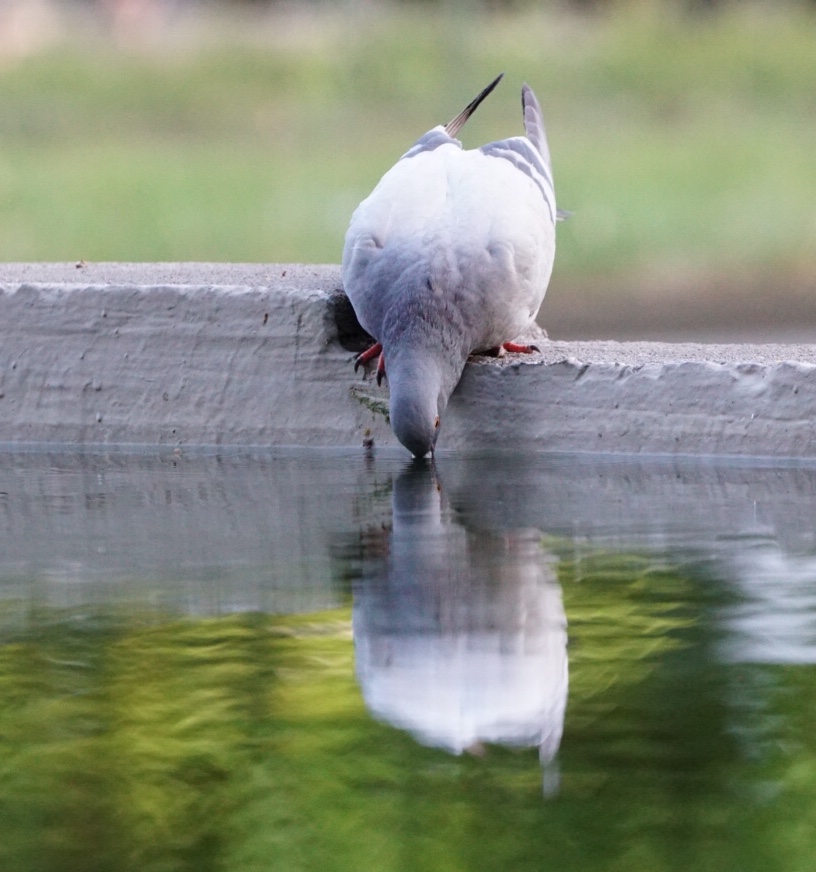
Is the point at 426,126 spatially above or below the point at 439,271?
above

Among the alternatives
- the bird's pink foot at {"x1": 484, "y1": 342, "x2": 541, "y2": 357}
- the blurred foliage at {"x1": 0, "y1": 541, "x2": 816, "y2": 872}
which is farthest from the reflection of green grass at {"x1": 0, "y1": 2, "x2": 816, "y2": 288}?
the blurred foliage at {"x1": 0, "y1": 541, "x2": 816, "y2": 872}

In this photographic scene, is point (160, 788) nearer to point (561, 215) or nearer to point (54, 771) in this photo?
point (54, 771)

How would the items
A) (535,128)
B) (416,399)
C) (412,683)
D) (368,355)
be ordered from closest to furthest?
(412,683) < (416,399) < (368,355) < (535,128)

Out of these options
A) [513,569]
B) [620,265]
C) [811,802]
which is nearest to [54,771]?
[811,802]

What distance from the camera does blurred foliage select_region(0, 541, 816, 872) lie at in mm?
1914

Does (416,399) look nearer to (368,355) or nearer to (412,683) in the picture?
(368,355)

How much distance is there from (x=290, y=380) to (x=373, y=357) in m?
0.30

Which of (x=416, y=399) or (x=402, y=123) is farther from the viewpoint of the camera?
(x=402, y=123)

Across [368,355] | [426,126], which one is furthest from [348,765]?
[426,126]

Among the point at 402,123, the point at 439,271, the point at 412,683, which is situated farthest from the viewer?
the point at 402,123

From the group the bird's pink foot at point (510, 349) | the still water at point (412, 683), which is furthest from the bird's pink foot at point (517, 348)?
the still water at point (412, 683)

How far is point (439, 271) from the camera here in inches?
A: 175

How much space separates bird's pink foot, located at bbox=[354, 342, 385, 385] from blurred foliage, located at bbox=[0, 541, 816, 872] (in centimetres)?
198

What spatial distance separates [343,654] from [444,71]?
48.7ft
